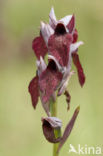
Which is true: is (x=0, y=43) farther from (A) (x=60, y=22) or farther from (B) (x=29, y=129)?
(A) (x=60, y=22)

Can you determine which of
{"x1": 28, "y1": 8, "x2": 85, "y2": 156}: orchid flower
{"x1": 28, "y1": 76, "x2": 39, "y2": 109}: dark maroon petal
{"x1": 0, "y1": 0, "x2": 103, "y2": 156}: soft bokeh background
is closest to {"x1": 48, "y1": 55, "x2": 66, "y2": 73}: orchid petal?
{"x1": 28, "y1": 8, "x2": 85, "y2": 156}: orchid flower

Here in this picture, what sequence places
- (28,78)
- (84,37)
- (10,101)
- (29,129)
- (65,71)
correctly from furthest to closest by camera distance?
(84,37) → (28,78) → (10,101) → (29,129) → (65,71)

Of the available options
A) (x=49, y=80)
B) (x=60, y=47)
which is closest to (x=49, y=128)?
(x=49, y=80)

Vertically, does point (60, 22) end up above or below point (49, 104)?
above

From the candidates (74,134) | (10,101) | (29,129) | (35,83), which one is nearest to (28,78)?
(10,101)

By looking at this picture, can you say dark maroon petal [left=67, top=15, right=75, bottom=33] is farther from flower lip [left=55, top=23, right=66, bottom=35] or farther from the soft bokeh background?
the soft bokeh background
